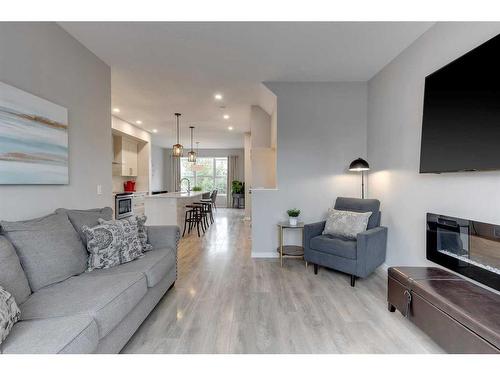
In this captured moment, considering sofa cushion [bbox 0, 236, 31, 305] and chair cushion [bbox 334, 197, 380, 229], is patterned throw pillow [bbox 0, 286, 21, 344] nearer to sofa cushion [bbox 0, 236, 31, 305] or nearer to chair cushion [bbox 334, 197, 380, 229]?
sofa cushion [bbox 0, 236, 31, 305]

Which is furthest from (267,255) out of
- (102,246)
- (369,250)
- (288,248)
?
(102,246)

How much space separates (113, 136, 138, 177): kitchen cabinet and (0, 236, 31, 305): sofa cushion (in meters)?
5.54

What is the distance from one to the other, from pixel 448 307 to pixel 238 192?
9.76 meters

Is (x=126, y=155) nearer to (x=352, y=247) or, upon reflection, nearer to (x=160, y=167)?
(x=160, y=167)

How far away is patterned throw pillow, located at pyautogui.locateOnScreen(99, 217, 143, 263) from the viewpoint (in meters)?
2.24

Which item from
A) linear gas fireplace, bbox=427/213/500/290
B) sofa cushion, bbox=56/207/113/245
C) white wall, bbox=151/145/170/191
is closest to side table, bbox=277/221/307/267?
linear gas fireplace, bbox=427/213/500/290

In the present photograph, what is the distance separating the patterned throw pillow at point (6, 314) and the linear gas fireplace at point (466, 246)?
9.45 feet

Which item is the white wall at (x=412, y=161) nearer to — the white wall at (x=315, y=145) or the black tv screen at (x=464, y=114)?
the black tv screen at (x=464, y=114)

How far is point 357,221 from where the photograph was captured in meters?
3.17

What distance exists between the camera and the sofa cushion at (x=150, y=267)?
2.00 meters

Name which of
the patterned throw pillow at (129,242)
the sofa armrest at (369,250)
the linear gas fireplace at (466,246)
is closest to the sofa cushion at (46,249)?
the patterned throw pillow at (129,242)

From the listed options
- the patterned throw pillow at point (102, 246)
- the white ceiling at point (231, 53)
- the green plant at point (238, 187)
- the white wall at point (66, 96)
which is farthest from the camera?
the green plant at point (238, 187)
